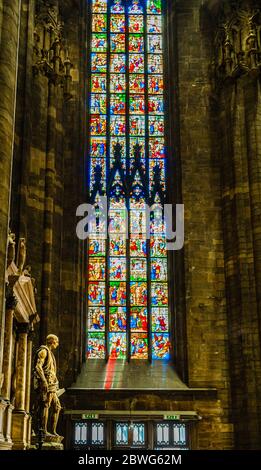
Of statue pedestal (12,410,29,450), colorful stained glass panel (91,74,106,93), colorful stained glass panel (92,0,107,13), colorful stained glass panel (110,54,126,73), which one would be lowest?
statue pedestal (12,410,29,450)

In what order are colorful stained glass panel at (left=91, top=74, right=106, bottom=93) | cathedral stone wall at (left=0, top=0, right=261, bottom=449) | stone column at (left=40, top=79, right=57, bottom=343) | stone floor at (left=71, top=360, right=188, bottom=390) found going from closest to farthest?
stone column at (left=40, top=79, right=57, bottom=343) → cathedral stone wall at (left=0, top=0, right=261, bottom=449) → stone floor at (left=71, top=360, right=188, bottom=390) → colorful stained glass panel at (left=91, top=74, right=106, bottom=93)

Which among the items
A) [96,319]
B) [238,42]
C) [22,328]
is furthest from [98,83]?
[22,328]

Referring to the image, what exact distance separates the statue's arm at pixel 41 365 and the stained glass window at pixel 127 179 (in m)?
6.84

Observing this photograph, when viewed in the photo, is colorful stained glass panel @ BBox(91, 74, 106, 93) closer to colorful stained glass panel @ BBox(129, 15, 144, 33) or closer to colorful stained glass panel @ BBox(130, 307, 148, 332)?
colorful stained glass panel @ BBox(129, 15, 144, 33)

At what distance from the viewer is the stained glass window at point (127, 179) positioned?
2052cm

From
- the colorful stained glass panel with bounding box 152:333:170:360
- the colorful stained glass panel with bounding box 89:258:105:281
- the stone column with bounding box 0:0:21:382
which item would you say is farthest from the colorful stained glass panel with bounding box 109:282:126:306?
the stone column with bounding box 0:0:21:382

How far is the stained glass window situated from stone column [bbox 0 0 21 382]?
9.50m

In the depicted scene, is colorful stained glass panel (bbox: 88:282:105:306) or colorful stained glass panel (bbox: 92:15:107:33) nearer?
colorful stained glass panel (bbox: 88:282:105:306)

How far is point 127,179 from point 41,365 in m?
9.49

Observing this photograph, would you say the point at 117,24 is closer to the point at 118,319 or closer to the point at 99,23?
the point at 99,23

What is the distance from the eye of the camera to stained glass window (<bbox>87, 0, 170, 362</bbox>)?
Result: 20516mm

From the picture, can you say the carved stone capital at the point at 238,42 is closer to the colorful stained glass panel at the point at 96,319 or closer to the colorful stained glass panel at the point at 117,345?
the colorful stained glass panel at the point at 96,319

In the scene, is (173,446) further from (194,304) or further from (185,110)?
(185,110)

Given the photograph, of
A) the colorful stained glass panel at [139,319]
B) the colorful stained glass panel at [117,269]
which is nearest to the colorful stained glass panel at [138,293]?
the colorful stained glass panel at [139,319]
